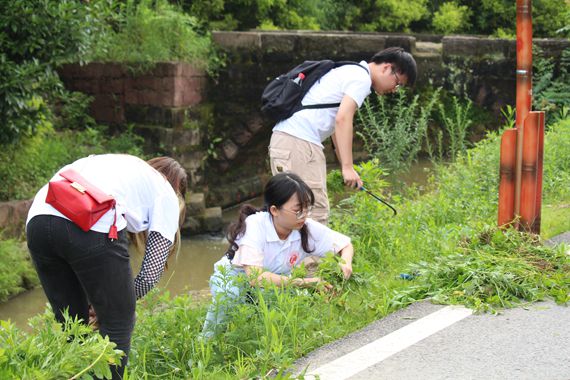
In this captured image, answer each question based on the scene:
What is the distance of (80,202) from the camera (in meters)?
3.32

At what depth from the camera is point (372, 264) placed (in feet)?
17.6

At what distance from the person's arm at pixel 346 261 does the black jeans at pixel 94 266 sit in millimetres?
1339

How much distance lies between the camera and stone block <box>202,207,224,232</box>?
11281mm

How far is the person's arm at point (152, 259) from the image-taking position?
11.9 feet

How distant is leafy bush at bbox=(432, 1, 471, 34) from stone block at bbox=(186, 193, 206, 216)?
305 inches

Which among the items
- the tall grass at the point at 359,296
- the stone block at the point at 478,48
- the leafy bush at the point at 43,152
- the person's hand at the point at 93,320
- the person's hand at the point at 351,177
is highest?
the person's hand at the point at 351,177

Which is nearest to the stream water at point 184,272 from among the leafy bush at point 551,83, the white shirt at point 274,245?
the leafy bush at point 551,83

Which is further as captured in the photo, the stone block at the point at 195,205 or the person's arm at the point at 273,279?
the stone block at the point at 195,205

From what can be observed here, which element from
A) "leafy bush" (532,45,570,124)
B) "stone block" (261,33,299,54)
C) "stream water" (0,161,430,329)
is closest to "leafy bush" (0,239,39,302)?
"stream water" (0,161,430,329)

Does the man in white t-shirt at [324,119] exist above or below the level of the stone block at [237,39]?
above

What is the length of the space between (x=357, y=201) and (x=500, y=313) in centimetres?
188

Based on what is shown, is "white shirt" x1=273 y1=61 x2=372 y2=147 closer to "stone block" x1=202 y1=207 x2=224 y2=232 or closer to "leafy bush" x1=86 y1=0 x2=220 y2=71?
"stone block" x1=202 y1=207 x2=224 y2=232

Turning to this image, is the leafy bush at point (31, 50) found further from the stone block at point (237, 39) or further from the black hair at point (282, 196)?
the black hair at point (282, 196)

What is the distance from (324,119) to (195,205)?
6.14 metres
